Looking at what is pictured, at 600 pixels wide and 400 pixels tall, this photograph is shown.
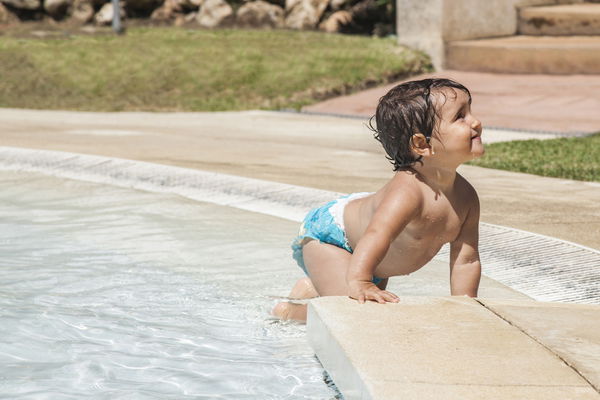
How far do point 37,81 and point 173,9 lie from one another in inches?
245

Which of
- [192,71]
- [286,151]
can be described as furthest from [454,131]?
[192,71]

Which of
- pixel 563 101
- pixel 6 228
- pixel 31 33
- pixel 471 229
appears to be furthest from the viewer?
pixel 31 33

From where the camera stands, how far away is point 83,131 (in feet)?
32.2

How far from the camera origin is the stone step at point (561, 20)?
1401cm

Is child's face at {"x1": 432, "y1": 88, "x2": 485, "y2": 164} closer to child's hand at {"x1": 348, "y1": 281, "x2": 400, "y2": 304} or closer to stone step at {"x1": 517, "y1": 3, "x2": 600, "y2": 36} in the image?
child's hand at {"x1": 348, "y1": 281, "x2": 400, "y2": 304}

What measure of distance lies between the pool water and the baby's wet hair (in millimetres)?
704

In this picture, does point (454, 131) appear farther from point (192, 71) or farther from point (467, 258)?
point (192, 71)

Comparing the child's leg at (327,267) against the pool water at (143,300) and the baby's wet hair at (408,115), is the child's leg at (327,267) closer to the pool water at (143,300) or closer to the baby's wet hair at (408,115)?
the pool water at (143,300)

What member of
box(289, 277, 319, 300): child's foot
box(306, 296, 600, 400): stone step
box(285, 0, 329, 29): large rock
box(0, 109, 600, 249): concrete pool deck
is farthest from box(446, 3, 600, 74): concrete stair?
box(306, 296, 600, 400): stone step

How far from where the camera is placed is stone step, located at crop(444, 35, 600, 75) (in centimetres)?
1303

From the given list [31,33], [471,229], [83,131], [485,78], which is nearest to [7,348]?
[471,229]

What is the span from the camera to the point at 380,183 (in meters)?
6.39

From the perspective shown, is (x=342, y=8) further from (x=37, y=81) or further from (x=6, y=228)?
(x=6, y=228)

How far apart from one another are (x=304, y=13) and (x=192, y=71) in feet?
16.2
